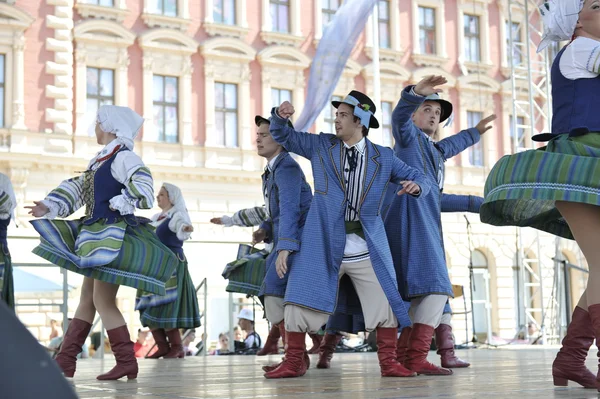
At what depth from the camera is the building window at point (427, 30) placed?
28.4 m

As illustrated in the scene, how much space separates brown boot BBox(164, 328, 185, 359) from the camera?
31.3 ft

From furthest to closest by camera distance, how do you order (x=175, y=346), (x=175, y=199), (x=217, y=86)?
(x=217, y=86), (x=175, y=346), (x=175, y=199)

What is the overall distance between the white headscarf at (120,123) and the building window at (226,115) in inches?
752

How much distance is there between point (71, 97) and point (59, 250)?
18.3 metres

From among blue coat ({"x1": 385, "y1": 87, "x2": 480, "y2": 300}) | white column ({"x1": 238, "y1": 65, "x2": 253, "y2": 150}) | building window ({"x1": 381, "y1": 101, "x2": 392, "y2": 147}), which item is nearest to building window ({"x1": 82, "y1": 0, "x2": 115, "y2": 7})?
white column ({"x1": 238, "y1": 65, "x2": 253, "y2": 150})

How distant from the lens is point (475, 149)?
93.8 ft

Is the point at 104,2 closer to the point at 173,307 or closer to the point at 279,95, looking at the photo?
the point at 279,95

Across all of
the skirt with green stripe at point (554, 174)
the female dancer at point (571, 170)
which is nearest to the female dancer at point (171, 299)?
the female dancer at point (571, 170)

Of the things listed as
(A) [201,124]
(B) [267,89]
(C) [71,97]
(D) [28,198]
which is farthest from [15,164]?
(B) [267,89]

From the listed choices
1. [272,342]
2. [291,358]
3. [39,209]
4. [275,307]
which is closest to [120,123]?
[39,209]

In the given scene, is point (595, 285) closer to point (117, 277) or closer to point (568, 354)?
point (568, 354)

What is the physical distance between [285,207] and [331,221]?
46 centimetres

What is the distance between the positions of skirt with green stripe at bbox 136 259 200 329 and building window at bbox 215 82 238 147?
14.7 metres

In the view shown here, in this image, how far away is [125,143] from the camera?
16.2 feet
